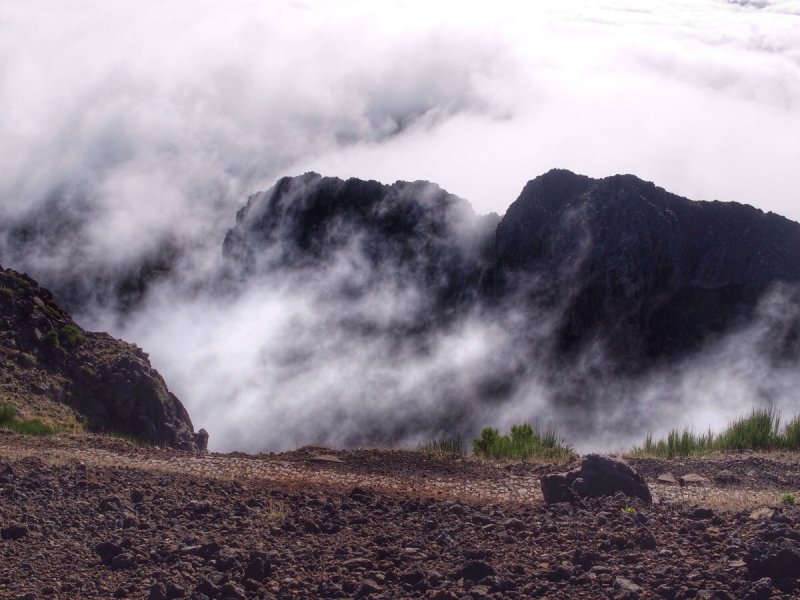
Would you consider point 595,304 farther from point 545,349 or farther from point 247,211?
point 247,211

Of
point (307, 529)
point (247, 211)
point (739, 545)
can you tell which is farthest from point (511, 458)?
A: point (247, 211)

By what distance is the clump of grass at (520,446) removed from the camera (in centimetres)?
1378

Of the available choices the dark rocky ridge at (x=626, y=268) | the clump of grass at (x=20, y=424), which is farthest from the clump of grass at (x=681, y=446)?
the dark rocky ridge at (x=626, y=268)

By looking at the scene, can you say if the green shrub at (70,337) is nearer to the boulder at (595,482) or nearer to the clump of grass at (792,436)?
the boulder at (595,482)

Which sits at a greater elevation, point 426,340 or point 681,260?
point 681,260

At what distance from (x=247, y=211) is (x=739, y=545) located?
3080cm

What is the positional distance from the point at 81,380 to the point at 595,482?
11466mm

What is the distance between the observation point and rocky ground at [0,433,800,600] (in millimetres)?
6070

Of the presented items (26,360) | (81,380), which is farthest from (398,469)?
(26,360)

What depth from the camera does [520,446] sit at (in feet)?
46.6

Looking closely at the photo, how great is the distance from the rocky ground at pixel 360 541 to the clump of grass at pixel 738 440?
10.2 ft

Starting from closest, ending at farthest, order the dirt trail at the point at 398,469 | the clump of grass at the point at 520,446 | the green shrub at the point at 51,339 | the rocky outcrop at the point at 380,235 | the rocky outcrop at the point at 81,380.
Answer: the dirt trail at the point at 398,469, the clump of grass at the point at 520,446, the rocky outcrop at the point at 81,380, the green shrub at the point at 51,339, the rocky outcrop at the point at 380,235

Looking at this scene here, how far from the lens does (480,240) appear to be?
29594 mm

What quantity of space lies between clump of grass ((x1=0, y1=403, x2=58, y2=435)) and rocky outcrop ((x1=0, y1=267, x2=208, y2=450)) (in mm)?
593
